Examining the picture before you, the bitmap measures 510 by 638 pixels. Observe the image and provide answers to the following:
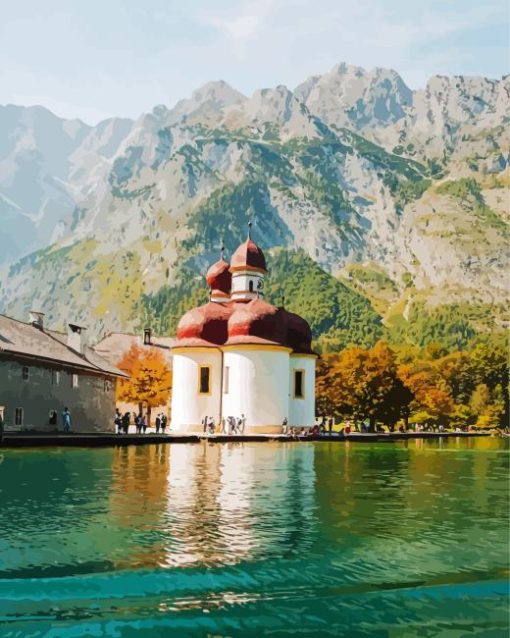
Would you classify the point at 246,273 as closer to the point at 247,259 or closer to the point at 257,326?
the point at 247,259

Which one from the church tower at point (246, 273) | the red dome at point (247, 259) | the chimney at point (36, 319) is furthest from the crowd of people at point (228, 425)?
the chimney at point (36, 319)

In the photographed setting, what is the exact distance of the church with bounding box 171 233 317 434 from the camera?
243 ft

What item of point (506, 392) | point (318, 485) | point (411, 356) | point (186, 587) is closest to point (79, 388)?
point (318, 485)

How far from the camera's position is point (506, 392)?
447ft

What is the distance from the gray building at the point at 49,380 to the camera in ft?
176

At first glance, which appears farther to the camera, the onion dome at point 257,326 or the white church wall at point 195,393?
the white church wall at point 195,393

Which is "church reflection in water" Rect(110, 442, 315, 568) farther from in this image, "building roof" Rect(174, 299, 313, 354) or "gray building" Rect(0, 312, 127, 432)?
"building roof" Rect(174, 299, 313, 354)

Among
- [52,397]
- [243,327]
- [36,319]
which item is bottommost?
[52,397]

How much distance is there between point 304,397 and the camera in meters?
78.0

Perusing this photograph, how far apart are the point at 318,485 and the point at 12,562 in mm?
16053

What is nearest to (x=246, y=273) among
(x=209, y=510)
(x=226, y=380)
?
(x=226, y=380)

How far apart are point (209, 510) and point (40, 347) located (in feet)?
129

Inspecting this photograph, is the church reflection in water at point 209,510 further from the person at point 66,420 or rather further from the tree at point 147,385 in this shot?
the tree at point 147,385

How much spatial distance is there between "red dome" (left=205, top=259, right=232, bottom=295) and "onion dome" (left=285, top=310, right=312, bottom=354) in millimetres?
9393
